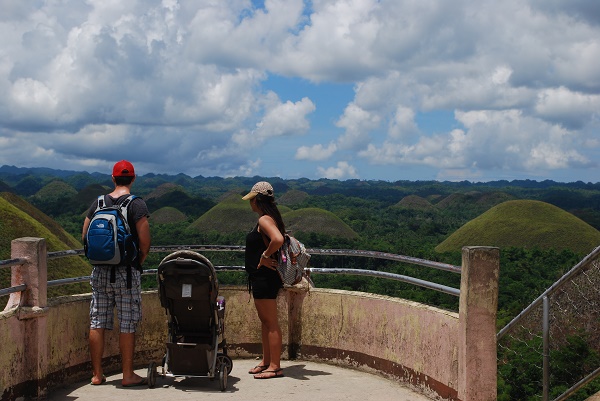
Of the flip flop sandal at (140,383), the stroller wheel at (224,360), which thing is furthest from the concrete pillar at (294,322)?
the flip flop sandal at (140,383)

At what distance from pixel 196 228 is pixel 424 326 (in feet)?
379

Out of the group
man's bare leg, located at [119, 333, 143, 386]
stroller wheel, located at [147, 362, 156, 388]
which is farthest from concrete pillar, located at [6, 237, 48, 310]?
stroller wheel, located at [147, 362, 156, 388]

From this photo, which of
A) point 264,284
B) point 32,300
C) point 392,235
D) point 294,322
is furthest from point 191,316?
point 392,235

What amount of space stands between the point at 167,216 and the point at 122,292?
439 feet

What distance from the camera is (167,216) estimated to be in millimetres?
138375

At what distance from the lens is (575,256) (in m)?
77.2

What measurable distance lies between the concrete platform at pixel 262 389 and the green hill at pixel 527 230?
291 feet

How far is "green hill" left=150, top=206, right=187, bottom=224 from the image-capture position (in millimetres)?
135625

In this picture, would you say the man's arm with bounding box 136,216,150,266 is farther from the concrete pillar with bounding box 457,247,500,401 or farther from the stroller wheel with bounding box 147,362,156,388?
the concrete pillar with bounding box 457,247,500,401

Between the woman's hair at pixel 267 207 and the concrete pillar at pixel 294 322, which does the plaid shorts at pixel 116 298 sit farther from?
the concrete pillar at pixel 294 322

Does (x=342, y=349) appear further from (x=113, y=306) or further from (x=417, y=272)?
(x=417, y=272)

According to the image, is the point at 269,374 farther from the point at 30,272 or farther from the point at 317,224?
the point at 317,224

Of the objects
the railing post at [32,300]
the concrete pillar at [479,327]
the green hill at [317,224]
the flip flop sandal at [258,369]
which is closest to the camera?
the concrete pillar at [479,327]

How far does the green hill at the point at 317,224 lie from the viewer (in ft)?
371
